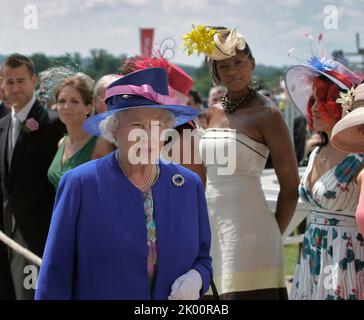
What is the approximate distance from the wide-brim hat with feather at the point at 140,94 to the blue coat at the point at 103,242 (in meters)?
0.24

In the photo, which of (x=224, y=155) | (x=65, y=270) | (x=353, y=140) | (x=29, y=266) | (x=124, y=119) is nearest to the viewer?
(x=65, y=270)

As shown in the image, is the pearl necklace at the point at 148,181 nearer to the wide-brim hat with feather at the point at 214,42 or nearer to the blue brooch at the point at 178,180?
the blue brooch at the point at 178,180

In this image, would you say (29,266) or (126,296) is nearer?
(126,296)

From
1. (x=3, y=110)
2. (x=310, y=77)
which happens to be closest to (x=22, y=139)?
(x=3, y=110)

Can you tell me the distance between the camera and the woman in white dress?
3984mm

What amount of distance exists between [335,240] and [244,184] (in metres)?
0.73

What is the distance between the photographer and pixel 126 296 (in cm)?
254

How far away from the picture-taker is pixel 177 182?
8.85ft

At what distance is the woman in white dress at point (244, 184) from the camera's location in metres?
3.98

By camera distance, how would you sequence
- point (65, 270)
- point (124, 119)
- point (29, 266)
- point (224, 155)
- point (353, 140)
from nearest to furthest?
point (65, 270) → point (124, 119) → point (353, 140) → point (224, 155) → point (29, 266)

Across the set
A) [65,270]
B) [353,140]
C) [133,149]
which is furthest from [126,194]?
[353,140]

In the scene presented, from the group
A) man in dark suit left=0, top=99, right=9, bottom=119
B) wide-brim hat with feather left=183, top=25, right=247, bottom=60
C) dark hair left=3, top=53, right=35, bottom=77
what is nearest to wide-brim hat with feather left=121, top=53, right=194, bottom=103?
wide-brim hat with feather left=183, top=25, right=247, bottom=60
